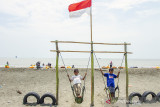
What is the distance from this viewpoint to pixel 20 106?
863 cm

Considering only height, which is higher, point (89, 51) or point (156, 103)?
point (89, 51)

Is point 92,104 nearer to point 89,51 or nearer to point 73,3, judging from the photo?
point 89,51

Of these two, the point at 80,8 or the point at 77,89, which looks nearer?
the point at 77,89

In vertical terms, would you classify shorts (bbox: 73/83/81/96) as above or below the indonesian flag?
below

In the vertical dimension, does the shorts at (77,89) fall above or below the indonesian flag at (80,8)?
below

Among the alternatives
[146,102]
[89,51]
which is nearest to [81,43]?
[89,51]

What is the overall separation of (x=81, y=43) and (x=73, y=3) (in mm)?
2239

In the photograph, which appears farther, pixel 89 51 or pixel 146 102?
pixel 146 102

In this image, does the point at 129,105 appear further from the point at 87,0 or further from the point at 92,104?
the point at 87,0

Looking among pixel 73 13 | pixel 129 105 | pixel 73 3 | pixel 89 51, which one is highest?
pixel 73 3

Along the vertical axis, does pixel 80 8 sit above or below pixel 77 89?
above

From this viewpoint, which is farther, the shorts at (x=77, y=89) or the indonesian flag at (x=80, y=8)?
the indonesian flag at (x=80, y=8)

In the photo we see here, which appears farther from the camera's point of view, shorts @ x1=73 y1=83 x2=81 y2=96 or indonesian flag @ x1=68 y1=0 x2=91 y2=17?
indonesian flag @ x1=68 y1=0 x2=91 y2=17

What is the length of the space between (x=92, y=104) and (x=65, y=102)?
1589 millimetres
